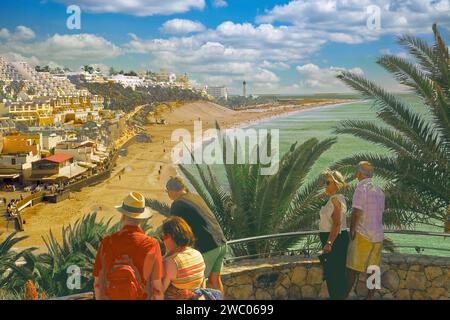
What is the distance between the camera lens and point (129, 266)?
3.05m

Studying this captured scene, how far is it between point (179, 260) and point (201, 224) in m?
0.43

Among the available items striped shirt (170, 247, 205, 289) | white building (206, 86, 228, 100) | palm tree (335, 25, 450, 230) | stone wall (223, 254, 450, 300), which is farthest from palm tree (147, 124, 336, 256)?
white building (206, 86, 228, 100)

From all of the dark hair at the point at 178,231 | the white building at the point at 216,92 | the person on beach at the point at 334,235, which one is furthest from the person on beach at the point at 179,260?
the white building at the point at 216,92

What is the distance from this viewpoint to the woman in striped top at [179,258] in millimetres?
3115

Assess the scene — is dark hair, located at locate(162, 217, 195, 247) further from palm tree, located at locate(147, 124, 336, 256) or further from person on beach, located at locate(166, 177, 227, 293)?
palm tree, located at locate(147, 124, 336, 256)

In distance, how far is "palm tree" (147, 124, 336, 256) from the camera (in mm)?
7012

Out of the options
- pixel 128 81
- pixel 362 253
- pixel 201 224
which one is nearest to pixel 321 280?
pixel 362 253

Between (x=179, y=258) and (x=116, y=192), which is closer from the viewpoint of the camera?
(x=179, y=258)

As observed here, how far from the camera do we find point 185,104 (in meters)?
93.7

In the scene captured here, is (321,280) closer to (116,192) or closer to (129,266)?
(129,266)

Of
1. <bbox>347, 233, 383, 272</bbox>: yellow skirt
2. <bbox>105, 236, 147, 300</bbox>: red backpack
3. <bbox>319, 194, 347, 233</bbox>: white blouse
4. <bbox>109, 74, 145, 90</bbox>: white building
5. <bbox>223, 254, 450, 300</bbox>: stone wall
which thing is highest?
<bbox>109, 74, 145, 90</bbox>: white building

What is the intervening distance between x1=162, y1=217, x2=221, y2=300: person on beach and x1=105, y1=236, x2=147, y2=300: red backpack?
17cm

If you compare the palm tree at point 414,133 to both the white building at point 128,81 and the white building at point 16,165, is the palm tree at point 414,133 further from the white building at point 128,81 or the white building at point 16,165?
the white building at point 128,81

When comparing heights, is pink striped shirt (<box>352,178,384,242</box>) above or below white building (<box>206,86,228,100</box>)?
below
